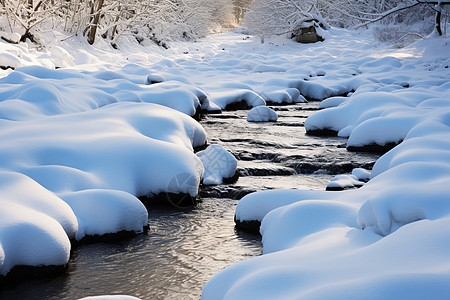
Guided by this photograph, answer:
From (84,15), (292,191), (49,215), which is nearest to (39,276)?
(49,215)

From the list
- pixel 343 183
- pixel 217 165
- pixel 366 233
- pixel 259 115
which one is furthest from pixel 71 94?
pixel 366 233

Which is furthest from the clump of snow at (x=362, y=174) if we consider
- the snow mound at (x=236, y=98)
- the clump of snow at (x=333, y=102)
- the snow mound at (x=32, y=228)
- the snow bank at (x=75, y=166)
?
the snow mound at (x=236, y=98)

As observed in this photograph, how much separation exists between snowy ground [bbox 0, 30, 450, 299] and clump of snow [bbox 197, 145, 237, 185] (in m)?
0.06

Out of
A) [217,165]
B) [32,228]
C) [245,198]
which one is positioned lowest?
[217,165]

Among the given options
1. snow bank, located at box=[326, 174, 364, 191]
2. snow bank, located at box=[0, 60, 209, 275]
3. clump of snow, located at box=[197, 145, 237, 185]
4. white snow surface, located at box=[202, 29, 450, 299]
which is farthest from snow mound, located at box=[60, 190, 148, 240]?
snow bank, located at box=[326, 174, 364, 191]

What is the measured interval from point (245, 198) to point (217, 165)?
106 cm

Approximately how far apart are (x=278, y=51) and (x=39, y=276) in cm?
1825

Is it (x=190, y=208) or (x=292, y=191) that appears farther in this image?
(x=190, y=208)

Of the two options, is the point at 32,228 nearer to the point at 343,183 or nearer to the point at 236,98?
the point at 343,183

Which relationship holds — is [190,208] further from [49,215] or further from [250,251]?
[49,215]

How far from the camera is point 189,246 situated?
9.95 feet

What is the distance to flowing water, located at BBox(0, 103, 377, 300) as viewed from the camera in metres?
2.49

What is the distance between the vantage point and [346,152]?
5559 mm

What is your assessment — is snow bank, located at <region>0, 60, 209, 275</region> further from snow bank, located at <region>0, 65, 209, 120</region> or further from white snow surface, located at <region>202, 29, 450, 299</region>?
white snow surface, located at <region>202, 29, 450, 299</region>
